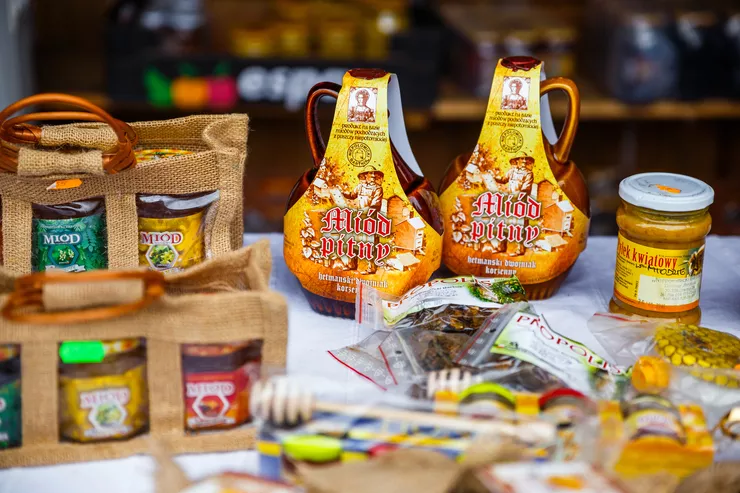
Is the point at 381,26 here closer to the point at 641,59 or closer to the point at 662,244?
the point at 641,59

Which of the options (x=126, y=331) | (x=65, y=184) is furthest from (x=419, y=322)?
(x=65, y=184)

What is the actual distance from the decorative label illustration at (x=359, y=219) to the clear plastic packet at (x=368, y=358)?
0.32 feet

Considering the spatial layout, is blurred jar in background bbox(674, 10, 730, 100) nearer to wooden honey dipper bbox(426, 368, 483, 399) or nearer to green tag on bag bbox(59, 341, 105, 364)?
wooden honey dipper bbox(426, 368, 483, 399)

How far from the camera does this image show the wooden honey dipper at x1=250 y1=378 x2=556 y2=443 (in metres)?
0.88

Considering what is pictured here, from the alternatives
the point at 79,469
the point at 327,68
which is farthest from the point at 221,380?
the point at 327,68

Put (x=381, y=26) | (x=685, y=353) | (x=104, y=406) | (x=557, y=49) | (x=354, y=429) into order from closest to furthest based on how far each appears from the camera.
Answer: (x=354, y=429), (x=104, y=406), (x=685, y=353), (x=381, y=26), (x=557, y=49)

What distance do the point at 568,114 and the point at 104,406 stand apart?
2.53 feet

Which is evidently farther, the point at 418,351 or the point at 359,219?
the point at 359,219

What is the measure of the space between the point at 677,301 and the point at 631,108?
1.58 metres

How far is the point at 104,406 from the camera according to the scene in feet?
3.22

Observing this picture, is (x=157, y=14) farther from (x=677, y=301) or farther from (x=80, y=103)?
(x=677, y=301)

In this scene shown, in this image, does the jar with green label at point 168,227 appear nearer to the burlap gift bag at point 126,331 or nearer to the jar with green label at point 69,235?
the jar with green label at point 69,235

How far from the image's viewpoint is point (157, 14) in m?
2.52

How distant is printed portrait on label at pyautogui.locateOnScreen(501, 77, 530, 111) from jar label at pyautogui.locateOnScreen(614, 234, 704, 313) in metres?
0.24
